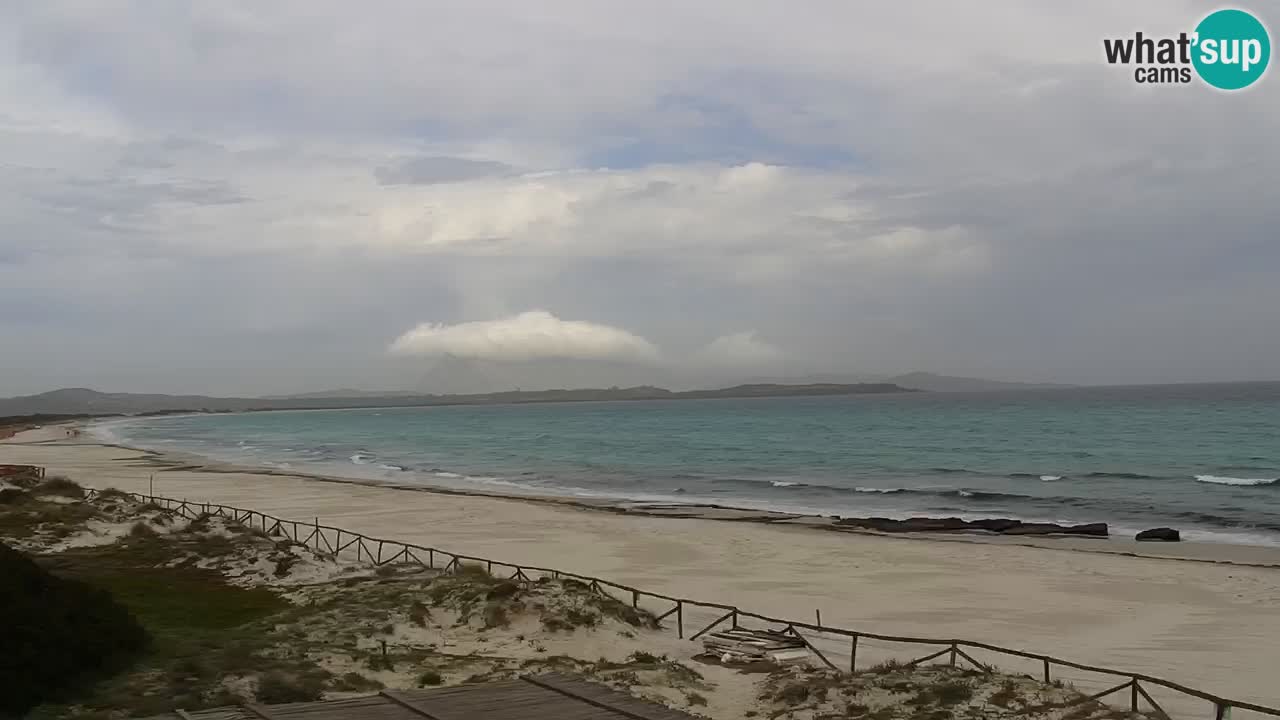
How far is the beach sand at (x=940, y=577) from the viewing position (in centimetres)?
2017

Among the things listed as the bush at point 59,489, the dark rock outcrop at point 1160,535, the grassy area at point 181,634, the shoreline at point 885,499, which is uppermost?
the bush at point 59,489

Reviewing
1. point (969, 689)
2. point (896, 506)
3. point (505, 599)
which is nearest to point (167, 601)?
point (505, 599)

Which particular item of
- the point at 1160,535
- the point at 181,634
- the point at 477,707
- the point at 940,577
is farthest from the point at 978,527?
the point at 477,707

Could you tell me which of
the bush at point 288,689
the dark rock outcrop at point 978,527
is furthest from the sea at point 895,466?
the bush at point 288,689

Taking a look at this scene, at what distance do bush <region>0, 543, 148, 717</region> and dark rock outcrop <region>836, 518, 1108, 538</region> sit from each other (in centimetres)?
2864

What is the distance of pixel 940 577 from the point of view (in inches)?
1120

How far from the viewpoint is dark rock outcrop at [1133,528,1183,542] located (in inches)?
1390

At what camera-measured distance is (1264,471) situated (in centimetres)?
6244

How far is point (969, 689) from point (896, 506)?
35544 mm

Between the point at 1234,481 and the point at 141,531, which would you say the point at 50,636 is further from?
the point at 1234,481

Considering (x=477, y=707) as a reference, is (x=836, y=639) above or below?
below

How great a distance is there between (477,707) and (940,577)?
2069 centimetres

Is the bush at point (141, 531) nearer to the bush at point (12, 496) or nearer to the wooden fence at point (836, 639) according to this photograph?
the wooden fence at point (836, 639)

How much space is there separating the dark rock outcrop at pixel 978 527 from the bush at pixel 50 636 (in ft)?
94.0
